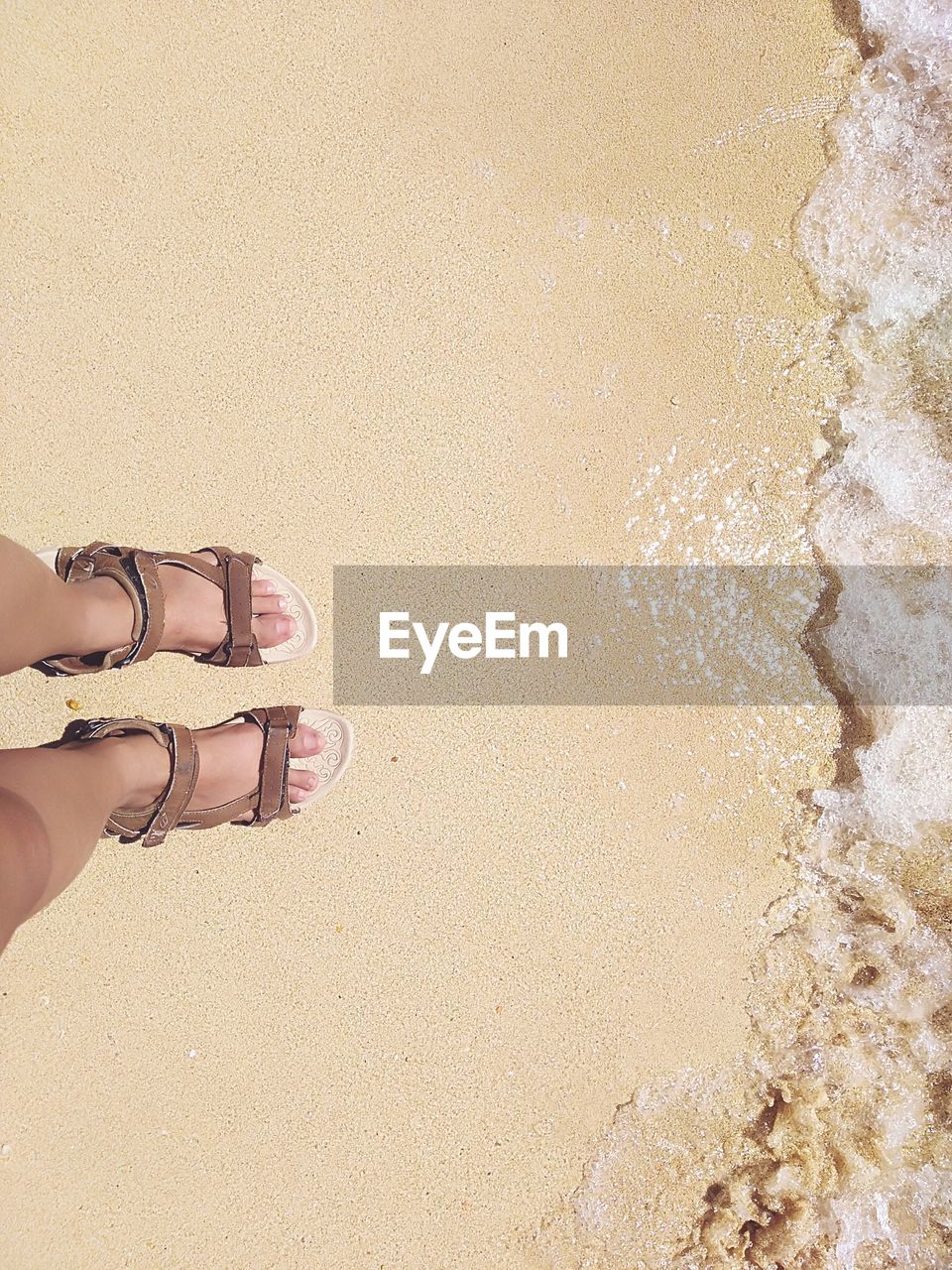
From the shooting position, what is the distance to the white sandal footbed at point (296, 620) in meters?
2.44

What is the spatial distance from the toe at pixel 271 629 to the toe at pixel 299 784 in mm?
360

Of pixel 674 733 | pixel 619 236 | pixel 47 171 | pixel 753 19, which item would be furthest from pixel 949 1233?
pixel 47 171

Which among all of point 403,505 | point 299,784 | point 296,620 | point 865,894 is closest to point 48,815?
point 299,784

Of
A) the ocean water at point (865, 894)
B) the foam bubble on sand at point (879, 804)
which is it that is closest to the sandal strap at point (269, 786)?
the ocean water at point (865, 894)

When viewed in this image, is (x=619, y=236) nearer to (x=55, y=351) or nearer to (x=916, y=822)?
(x=55, y=351)

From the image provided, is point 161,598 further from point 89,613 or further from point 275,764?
point 275,764

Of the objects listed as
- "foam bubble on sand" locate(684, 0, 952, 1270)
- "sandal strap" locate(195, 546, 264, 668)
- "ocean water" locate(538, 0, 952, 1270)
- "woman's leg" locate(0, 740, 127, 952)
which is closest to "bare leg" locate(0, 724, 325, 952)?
"woman's leg" locate(0, 740, 127, 952)

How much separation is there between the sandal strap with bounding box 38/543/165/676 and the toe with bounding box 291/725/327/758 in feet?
1.48

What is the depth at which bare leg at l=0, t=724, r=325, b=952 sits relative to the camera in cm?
161

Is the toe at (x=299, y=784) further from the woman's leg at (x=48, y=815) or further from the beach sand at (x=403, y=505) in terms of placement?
the woman's leg at (x=48, y=815)

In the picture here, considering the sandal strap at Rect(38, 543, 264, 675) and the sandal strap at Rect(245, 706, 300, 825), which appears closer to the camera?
the sandal strap at Rect(38, 543, 264, 675)

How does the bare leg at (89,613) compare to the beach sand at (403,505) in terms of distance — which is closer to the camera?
the bare leg at (89,613)

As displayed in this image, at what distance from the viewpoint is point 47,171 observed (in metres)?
2.51

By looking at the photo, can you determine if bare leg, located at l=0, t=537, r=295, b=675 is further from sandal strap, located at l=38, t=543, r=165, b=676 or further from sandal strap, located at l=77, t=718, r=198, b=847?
sandal strap, located at l=77, t=718, r=198, b=847
